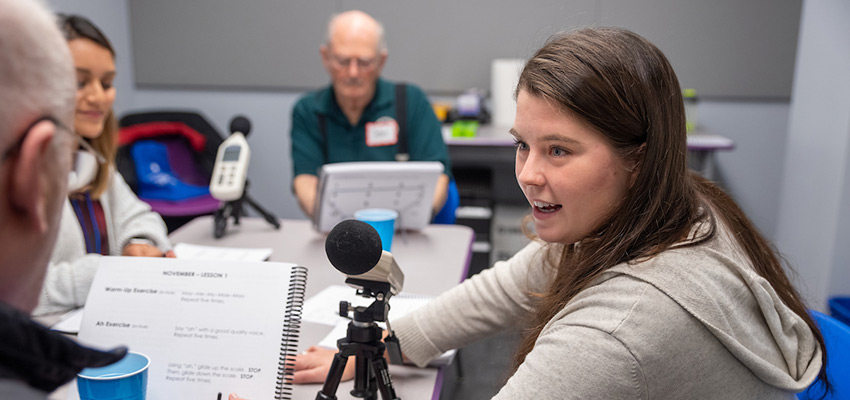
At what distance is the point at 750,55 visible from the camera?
12.5ft

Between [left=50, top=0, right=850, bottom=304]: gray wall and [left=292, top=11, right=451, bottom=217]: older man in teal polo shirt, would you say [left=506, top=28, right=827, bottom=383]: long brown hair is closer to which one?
[left=292, top=11, right=451, bottom=217]: older man in teal polo shirt

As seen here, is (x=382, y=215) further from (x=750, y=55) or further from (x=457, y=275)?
(x=750, y=55)

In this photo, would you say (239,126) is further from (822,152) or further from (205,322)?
(822,152)

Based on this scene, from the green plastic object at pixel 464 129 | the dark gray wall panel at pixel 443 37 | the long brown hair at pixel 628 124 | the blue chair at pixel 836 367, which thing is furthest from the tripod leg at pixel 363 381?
the dark gray wall panel at pixel 443 37

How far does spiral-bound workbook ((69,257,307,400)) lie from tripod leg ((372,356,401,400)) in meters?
0.13

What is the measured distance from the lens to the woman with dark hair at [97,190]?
1628 mm

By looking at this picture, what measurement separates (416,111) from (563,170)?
176 centimetres

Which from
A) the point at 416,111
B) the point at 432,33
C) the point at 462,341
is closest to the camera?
the point at 462,341

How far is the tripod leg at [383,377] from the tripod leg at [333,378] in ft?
0.15

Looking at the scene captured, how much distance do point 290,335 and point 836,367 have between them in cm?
97

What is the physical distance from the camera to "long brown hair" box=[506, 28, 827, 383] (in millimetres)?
921

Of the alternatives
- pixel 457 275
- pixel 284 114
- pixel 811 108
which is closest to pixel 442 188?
pixel 457 275

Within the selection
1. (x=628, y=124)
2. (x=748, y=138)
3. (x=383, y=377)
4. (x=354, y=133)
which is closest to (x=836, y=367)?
(x=628, y=124)

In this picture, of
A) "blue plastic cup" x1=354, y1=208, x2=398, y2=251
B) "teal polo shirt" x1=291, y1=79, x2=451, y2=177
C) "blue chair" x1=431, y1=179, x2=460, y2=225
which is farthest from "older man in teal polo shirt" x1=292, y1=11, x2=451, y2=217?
"blue plastic cup" x1=354, y1=208, x2=398, y2=251
